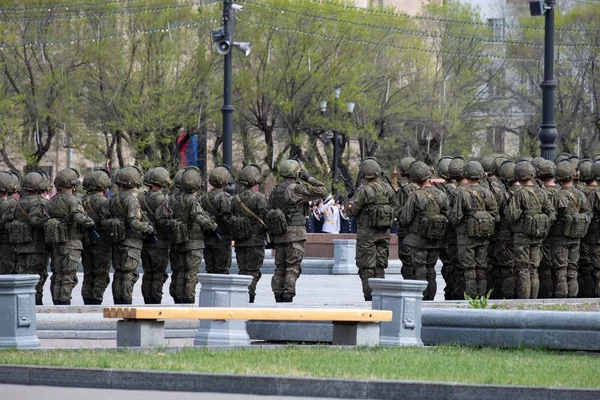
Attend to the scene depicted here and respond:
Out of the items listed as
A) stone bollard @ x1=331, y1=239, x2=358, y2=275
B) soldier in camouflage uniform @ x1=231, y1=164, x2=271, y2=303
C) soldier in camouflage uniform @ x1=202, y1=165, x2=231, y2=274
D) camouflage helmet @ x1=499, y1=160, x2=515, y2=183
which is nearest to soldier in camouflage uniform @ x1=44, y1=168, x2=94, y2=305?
soldier in camouflage uniform @ x1=202, y1=165, x2=231, y2=274

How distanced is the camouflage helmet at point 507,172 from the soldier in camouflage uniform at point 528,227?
2.47 ft

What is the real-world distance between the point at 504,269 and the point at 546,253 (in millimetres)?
822

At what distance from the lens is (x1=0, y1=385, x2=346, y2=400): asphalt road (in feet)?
41.8

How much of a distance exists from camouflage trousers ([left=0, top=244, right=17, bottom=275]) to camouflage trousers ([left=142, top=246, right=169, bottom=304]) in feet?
5.71

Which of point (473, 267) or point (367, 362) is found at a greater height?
point (473, 267)

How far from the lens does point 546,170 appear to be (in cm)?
2289

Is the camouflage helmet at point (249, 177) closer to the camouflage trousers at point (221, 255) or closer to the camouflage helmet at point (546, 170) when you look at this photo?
the camouflage trousers at point (221, 255)

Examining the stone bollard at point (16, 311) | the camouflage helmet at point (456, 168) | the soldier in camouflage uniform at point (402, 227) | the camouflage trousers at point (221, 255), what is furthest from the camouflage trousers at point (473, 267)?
the stone bollard at point (16, 311)

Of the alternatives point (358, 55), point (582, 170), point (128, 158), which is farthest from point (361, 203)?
point (128, 158)

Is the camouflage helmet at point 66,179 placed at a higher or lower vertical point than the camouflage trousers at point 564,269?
higher

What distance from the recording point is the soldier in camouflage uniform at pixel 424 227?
70.4 feet

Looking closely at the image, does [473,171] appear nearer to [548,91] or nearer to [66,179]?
[66,179]

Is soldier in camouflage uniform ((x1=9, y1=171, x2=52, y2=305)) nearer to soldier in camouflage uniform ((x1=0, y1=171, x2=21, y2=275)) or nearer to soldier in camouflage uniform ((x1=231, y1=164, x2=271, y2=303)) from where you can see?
soldier in camouflage uniform ((x1=0, y1=171, x2=21, y2=275))

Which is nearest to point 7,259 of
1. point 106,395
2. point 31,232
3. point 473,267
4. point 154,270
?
point 31,232
